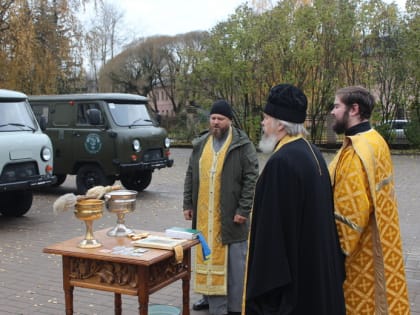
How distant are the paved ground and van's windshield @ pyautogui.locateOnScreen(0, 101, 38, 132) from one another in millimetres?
1706

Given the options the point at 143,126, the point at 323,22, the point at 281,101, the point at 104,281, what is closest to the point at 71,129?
the point at 143,126

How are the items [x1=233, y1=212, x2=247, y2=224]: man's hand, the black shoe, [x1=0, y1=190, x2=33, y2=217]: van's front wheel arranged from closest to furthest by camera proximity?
[x1=233, y1=212, x2=247, y2=224]: man's hand → the black shoe → [x1=0, y1=190, x2=33, y2=217]: van's front wheel

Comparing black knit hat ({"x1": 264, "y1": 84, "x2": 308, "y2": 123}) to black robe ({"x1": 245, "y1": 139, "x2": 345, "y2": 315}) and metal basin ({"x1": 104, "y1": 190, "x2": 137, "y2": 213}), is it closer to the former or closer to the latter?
black robe ({"x1": 245, "y1": 139, "x2": 345, "y2": 315})

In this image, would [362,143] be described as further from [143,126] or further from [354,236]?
[143,126]

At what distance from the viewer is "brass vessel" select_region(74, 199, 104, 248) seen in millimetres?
3842

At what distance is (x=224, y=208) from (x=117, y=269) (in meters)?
1.50

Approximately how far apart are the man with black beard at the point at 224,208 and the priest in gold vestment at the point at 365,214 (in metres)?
1.39

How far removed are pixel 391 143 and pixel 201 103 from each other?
30.9ft

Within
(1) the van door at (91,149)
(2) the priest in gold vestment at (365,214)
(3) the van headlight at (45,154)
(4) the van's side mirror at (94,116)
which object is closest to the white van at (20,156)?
(3) the van headlight at (45,154)

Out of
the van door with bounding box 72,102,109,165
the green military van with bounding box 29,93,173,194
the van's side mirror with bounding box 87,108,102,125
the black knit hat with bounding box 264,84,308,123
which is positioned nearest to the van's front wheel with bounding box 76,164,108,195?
the green military van with bounding box 29,93,173,194

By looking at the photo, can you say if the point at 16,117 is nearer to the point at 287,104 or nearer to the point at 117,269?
the point at 117,269

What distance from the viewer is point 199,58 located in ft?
88.0

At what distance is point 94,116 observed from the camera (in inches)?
472

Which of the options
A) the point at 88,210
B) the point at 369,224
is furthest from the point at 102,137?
the point at 369,224
